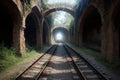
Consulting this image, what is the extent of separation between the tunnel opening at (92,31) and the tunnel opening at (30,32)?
6867mm

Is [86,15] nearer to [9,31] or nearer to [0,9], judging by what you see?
[9,31]

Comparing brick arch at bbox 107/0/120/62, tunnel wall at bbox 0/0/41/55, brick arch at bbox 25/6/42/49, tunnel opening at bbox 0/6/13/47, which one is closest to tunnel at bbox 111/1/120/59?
brick arch at bbox 107/0/120/62

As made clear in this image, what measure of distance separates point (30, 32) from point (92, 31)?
326 inches

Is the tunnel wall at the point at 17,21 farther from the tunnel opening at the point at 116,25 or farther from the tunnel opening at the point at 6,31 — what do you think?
the tunnel opening at the point at 116,25

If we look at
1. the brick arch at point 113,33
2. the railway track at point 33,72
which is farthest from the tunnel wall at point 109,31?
the railway track at point 33,72

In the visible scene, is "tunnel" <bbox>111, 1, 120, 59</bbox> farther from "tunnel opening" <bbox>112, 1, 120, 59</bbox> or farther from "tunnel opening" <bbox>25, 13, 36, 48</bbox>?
"tunnel opening" <bbox>25, 13, 36, 48</bbox>

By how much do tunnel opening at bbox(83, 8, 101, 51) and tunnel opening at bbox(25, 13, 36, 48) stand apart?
6867 millimetres

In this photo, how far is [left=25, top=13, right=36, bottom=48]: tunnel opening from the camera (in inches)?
1151

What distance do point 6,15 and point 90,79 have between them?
10.1 metres

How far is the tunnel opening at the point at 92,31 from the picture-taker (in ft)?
94.3

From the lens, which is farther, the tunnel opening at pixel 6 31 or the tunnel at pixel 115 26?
the tunnel opening at pixel 6 31

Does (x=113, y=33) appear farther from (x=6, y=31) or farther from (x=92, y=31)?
(x=92, y=31)

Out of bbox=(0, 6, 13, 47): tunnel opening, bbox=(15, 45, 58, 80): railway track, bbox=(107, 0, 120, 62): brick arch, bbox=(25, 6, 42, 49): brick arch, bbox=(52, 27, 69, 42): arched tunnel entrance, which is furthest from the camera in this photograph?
bbox=(52, 27, 69, 42): arched tunnel entrance

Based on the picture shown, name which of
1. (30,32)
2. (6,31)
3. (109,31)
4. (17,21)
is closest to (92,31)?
(30,32)
